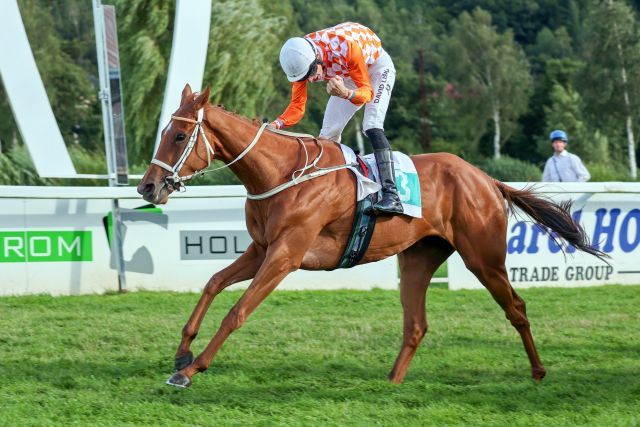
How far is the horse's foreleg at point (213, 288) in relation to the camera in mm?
5098

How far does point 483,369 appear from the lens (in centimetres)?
583

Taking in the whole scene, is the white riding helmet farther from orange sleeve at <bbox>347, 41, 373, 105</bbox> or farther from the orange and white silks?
orange sleeve at <bbox>347, 41, 373, 105</bbox>

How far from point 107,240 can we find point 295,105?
350 cm

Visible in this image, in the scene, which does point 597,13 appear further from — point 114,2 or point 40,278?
point 40,278

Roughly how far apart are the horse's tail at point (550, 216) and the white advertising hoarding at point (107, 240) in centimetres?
296

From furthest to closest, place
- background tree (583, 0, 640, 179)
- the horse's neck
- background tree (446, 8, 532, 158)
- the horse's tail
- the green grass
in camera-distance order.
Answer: background tree (446, 8, 532, 158)
background tree (583, 0, 640, 179)
the horse's tail
the horse's neck
the green grass

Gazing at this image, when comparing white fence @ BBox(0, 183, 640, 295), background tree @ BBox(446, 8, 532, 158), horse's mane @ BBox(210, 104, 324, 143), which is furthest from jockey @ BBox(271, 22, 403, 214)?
background tree @ BBox(446, 8, 532, 158)

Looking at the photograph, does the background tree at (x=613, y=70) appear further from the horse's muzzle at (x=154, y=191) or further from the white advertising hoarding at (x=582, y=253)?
the horse's muzzle at (x=154, y=191)

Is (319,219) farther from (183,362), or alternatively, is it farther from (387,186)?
(183,362)

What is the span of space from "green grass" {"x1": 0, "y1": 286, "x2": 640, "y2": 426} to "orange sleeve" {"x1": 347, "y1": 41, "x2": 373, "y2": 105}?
1.59 metres

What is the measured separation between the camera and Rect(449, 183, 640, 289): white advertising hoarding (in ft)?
30.7

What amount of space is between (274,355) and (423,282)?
1077 mm

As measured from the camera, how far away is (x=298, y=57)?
525 cm

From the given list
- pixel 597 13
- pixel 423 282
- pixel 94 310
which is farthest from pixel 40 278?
pixel 597 13
